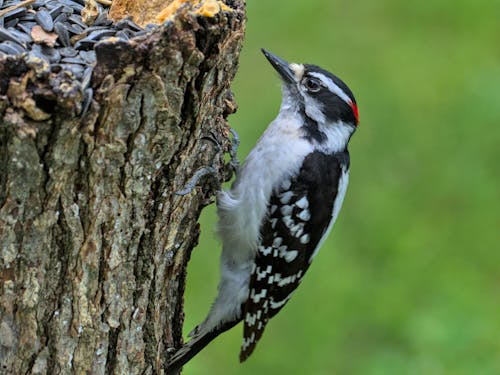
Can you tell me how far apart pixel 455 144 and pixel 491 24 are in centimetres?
209

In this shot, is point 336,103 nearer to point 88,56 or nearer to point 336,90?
point 336,90

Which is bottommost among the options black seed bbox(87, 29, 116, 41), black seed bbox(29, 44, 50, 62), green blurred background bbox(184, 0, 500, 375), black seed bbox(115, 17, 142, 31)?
green blurred background bbox(184, 0, 500, 375)

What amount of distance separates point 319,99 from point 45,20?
1702 millimetres

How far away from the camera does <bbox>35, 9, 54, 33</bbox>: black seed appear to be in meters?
3.40

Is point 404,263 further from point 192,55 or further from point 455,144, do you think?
point 192,55

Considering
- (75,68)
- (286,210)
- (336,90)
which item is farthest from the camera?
(336,90)

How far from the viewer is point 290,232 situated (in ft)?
14.7

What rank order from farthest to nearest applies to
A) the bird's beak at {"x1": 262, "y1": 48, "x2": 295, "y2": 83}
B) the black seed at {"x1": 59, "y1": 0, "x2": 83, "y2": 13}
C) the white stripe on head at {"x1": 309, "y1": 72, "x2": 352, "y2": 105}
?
the bird's beak at {"x1": 262, "y1": 48, "x2": 295, "y2": 83}
the white stripe on head at {"x1": 309, "y1": 72, "x2": 352, "y2": 105}
the black seed at {"x1": 59, "y1": 0, "x2": 83, "y2": 13}

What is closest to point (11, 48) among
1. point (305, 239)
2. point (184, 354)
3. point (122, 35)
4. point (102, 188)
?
point (122, 35)

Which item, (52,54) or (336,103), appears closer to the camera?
(52,54)

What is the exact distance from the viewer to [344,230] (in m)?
6.88

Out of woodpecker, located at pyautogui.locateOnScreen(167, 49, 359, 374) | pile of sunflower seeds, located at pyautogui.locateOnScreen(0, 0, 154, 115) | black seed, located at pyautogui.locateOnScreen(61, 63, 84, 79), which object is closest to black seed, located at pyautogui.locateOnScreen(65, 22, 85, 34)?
pile of sunflower seeds, located at pyautogui.locateOnScreen(0, 0, 154, 115)

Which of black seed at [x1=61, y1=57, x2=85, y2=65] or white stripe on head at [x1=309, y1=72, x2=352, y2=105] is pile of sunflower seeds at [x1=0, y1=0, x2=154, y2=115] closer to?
black seed at [x1=61, y1=57, x2=85, y2=65]

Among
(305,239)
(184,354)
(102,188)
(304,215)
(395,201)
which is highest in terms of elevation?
(102,188)
